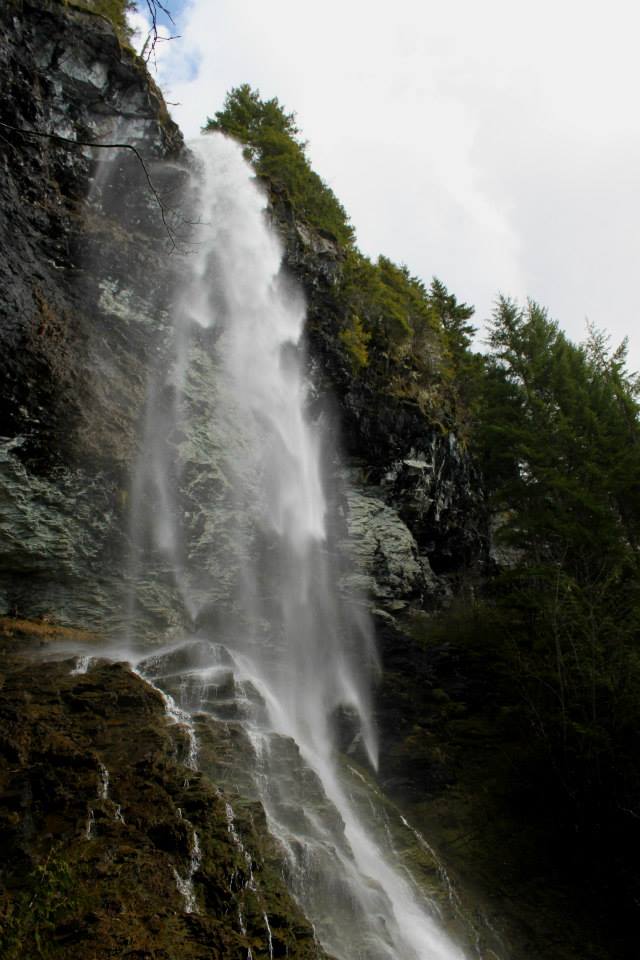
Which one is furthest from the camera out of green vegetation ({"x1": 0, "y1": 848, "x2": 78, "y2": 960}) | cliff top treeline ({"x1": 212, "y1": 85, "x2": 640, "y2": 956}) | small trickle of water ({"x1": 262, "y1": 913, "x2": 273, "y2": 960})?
cliff top treeline ({"x1": 212, "y1": 85, "x2": 640, "y2": 956})

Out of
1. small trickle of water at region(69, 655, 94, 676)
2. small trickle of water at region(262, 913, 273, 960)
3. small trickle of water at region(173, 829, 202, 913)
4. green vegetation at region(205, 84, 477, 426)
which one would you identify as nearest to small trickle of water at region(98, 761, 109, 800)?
small trickle of water at region(173, 829, 202, 913)

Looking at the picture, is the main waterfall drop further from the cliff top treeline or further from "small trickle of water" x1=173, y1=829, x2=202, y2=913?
the cliff top treeline

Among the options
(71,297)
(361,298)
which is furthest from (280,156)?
(71,297)

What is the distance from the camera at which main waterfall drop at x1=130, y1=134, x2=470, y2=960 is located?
6.84 m

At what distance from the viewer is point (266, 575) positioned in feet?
45.1

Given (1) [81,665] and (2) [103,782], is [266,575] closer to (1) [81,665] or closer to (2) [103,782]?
(1) [81,665]

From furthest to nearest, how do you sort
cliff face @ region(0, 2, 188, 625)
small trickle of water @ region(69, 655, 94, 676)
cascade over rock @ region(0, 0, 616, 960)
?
1. cliff face @ region(0, 2, 188, 625)
2. small trickle of water @ region(69, 655, 94, 676)
3. cascade over rock @ region(0, 0, 616, 960)

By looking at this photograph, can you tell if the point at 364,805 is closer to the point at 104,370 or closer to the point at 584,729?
the point at 584,729

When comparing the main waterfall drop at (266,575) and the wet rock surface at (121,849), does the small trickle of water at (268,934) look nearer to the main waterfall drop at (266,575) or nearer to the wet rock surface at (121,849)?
the wet rock surface at (121,849)

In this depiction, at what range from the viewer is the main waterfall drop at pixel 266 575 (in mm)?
6844

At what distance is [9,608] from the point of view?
1032 cm

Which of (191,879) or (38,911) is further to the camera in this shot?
(191,879)

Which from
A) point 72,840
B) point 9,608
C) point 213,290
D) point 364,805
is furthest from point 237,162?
point 72,840

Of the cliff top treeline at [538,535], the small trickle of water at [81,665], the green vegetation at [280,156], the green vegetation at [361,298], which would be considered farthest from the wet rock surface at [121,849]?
the green vegetation at [280,156]
